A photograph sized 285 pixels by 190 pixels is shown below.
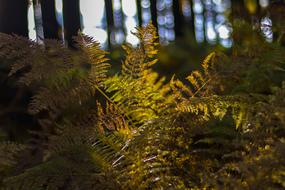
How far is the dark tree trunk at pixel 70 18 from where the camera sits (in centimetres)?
297

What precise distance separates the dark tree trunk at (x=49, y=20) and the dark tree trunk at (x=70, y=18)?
58mm

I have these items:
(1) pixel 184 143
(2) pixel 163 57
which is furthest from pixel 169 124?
(2) pixel 163 57

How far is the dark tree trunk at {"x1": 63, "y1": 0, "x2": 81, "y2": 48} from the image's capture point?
9.74ft

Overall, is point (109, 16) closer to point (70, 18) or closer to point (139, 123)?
point (70, 18)

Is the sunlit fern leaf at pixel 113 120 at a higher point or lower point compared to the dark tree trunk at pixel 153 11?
lower

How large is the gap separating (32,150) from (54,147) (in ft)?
1.76

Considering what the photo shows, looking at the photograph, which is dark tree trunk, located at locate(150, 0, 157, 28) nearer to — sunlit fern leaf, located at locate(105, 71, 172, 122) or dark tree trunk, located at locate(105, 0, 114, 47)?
dark tree trunk, located at locate(105, 0, 114, 47)

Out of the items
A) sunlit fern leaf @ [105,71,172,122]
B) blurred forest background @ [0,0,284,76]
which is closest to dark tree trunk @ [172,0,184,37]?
blurred forest background @ [0,0,284,76]

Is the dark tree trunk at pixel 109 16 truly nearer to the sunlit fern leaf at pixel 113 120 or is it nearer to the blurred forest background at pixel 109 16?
the blurred forest background at pixel 109 16

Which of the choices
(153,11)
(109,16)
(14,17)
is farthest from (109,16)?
(14,17)

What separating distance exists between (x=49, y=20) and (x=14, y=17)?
200 mm

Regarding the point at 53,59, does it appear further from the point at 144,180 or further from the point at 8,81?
the point at 8,81

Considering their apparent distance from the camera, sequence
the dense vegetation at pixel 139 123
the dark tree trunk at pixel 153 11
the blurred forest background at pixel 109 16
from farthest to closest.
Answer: the dark tree trunk at pixel 153 11 → the blurred forest background at pixel 109 16 → the dense vegetation at pixel 139 123

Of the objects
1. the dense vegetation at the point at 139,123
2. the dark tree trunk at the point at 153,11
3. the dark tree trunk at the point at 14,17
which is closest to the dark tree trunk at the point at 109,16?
the dark tree trunk at the point at 153,11
